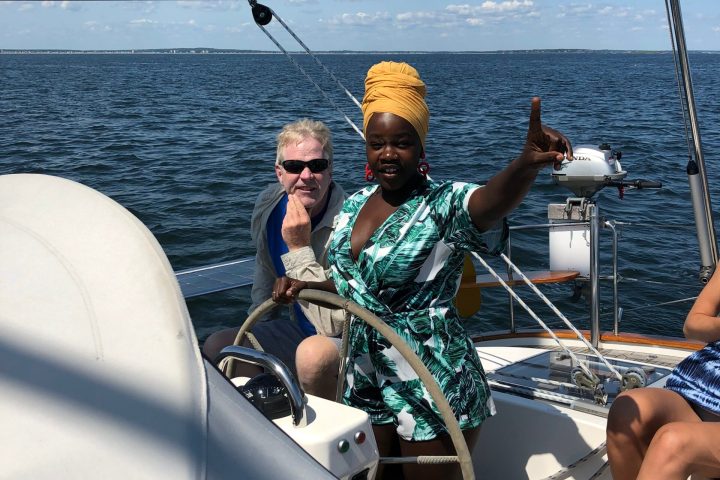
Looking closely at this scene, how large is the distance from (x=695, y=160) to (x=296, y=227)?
1.45m

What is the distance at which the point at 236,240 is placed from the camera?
1087cm

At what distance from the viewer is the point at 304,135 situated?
2.76m

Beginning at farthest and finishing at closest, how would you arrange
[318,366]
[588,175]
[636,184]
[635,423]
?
[588,175] → [636,184] → [318,366] → [635,423]

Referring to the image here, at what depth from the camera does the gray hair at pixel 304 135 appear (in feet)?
9.07

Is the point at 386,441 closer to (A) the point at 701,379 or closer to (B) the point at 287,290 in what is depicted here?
(B) the point at 287,290

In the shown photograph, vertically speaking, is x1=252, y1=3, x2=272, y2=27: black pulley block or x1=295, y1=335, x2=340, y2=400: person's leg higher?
x1=252, y1=3, x2=272, y2=27: black pulley block

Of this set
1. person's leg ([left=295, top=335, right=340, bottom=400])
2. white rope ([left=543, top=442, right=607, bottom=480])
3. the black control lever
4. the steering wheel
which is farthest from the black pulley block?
white rope ([left=543, top=442, right=607, bottom=480])

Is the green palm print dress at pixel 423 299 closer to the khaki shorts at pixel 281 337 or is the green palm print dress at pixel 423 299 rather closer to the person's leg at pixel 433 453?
the person's leg at pixel 433 453

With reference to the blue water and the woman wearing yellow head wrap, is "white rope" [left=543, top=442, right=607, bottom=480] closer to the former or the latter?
the woman wearing yellow head wrap

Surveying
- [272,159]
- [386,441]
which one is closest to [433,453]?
[386,441]

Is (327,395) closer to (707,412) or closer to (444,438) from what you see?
(444,438)

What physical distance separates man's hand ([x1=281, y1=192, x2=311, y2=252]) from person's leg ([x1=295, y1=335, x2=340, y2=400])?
1.05 feet

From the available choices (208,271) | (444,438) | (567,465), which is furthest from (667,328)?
(444,438)

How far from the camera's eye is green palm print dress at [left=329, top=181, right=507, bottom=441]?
1.90 m
